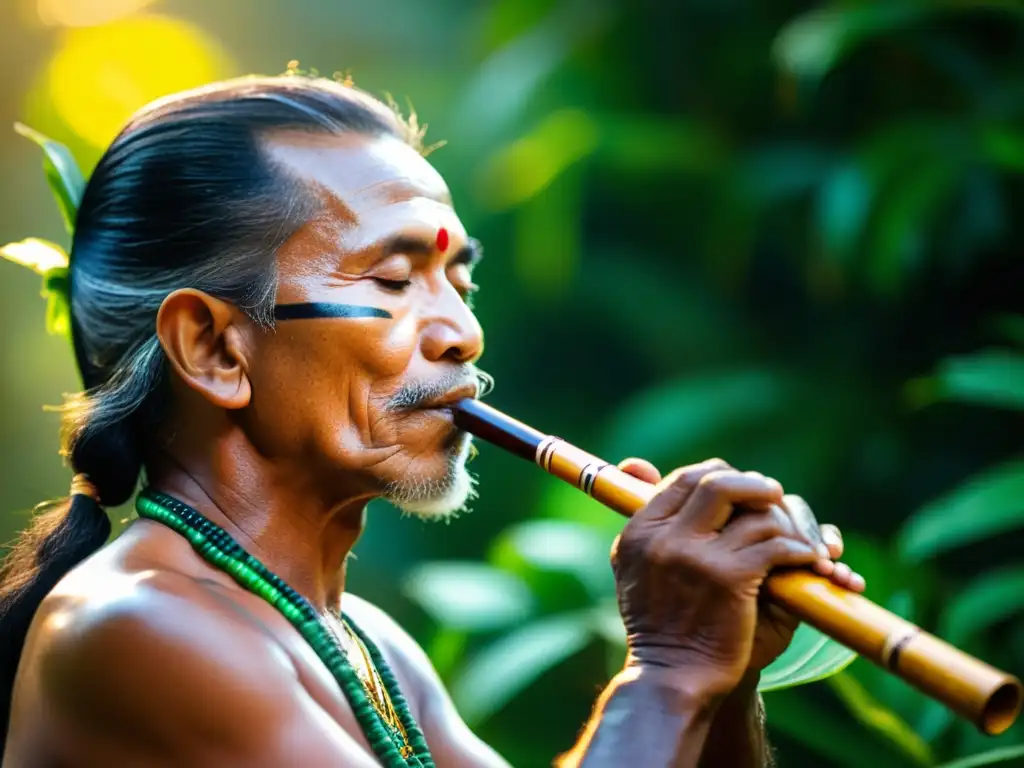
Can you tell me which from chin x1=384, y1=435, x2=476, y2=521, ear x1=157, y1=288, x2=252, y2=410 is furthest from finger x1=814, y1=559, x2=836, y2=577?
ear x1=157, y1=288, x2=252, y2=410

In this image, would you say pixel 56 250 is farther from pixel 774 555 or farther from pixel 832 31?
pixel 832 31

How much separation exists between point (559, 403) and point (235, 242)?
3439mm

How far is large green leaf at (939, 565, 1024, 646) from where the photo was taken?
10.5 ft

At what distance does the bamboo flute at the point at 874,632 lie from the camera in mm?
1306

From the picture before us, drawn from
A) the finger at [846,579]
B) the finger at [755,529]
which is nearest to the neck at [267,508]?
the finger at [755,529]

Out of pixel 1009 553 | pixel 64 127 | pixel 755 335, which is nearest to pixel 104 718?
pixel 1009 553

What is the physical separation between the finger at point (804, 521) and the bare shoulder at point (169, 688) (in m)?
0.61

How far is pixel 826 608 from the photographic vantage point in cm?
146

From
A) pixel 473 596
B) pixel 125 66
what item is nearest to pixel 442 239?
pixel 473 596

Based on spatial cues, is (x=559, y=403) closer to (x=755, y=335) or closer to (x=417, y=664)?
(x=755, y=335)

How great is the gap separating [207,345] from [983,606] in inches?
86.5

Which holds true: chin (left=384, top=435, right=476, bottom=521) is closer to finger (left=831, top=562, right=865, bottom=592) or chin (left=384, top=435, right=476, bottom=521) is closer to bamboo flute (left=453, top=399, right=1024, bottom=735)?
bamboo flute (left=453, top=399, right=1024, bottom=735)

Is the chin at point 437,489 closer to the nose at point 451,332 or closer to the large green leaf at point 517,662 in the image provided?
the nose at point 451,332

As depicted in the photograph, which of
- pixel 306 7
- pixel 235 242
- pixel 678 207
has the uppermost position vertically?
pixel 306 7
